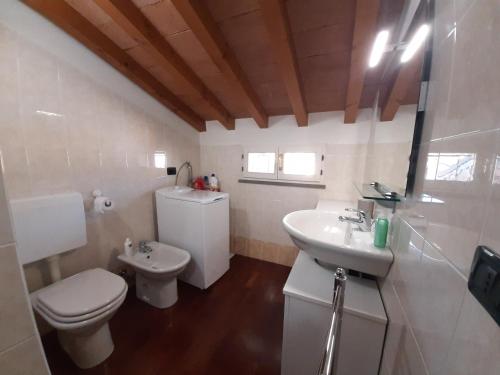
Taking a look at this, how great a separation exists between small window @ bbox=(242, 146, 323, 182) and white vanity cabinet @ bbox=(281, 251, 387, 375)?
1.22 metres

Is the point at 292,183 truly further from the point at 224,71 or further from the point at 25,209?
the point at 25,209

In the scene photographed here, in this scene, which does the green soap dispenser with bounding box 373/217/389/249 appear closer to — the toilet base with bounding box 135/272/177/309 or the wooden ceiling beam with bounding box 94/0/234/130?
the toilet base with bounding box 135/272/177/309

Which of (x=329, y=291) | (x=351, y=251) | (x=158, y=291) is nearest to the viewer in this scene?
(x=351, y=251)

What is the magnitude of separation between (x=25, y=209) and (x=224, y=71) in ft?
5.08

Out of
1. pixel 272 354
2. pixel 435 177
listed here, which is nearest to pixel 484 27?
pixel 435 177

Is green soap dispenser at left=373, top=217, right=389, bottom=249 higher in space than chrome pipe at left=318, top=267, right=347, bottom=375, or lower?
higher

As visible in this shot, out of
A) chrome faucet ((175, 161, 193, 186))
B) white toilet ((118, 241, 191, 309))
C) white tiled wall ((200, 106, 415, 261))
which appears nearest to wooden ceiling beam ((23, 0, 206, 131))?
chrome faucet ((175, 161, 193, 186))

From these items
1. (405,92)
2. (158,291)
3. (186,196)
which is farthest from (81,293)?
(405,92)

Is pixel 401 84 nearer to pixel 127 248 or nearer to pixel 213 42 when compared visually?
pixel 213 42

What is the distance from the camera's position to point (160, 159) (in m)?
2.13

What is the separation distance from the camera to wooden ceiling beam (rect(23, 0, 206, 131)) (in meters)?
1.16

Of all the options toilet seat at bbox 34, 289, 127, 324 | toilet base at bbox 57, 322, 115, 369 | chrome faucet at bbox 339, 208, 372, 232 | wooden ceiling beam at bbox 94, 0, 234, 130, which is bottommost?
toilet base at bbox 57, 322, 115, 369

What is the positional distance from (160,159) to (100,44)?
1051 millimetres

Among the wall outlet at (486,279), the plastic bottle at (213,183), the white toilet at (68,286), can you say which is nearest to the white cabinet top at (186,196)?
the plastic bottle at (213,183)
